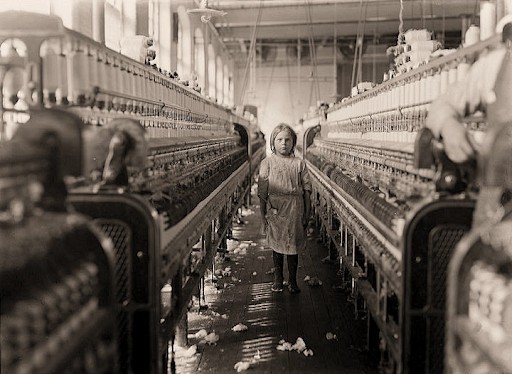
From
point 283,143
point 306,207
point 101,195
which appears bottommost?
point 306,207

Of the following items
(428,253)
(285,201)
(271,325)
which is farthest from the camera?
(285,201)

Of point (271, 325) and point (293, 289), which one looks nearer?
point (271, 325)

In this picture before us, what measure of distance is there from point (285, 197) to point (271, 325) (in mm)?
1429

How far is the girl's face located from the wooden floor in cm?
129

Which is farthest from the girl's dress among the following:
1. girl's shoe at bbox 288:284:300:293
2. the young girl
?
girl's shoe at bbox 288:284:300:293

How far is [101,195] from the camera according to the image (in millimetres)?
2709

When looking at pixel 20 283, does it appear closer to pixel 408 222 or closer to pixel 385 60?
pixel 408 222

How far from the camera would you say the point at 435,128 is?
259 centimetres

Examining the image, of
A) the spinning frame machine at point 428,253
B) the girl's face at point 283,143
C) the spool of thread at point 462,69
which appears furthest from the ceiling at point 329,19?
the spool of thread at point 462,69

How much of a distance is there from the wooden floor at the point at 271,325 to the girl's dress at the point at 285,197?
480 millimetres

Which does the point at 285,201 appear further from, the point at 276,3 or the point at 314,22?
the point at 314,22

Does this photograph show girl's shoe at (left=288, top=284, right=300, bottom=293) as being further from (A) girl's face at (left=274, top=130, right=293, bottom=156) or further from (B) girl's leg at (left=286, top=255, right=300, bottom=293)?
(A) girl's face at (left=274, top=130, right=293, bottom=156)

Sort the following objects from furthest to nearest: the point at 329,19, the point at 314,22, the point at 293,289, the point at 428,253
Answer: the point at 314,22 → the point at 329,19 → the point at 293,289 → the point at 428,253

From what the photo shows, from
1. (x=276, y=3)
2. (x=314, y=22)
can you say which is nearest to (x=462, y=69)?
(x=276, y=3)
